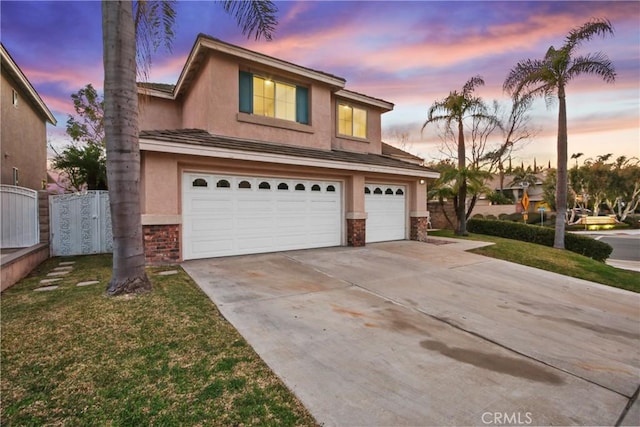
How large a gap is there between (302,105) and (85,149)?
47.7 feet

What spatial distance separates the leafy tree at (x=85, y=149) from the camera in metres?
17.3

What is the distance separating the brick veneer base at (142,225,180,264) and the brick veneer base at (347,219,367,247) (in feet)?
19.6

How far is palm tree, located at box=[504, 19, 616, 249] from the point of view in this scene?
12695mm

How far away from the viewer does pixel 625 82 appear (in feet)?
41.9

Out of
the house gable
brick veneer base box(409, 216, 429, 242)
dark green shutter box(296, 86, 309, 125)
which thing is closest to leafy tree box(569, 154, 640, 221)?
brick veneer base box(409, 216, 429, 242)

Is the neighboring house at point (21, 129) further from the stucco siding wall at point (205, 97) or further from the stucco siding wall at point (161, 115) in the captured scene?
the stucco siding wall at point (205, 97)

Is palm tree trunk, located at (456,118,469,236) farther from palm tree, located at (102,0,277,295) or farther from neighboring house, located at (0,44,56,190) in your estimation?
neighboring house, located at (0,44,56,190)

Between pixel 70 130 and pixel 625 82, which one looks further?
pixel 70 130

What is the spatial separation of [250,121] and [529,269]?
32.2ft

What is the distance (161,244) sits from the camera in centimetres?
792

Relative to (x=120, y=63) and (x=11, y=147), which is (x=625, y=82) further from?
(x=11, y=147)

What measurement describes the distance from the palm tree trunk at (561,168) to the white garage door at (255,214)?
10.7 m

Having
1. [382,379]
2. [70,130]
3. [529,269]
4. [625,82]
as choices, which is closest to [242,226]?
[382,379]

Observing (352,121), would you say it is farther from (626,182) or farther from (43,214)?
(626,182)
